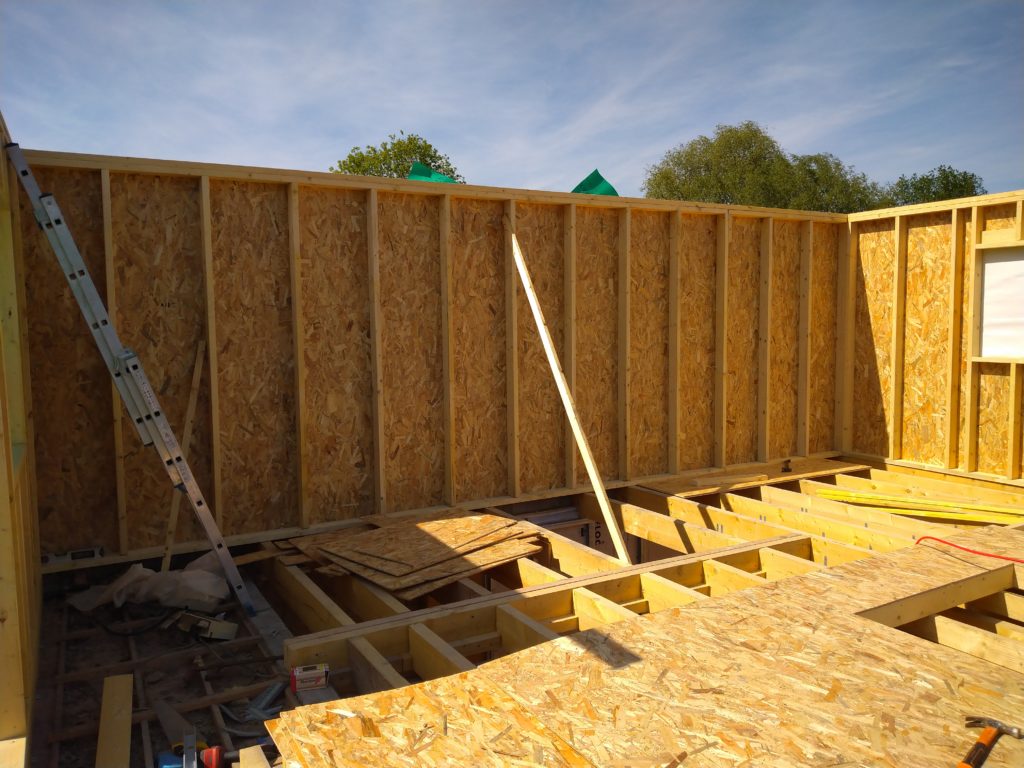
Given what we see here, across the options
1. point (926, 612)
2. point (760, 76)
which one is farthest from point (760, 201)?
point (926, 612)

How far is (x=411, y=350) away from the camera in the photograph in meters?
6.65

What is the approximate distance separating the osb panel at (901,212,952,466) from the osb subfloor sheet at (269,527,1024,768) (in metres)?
5.12

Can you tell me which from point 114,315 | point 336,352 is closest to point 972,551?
point 336,352

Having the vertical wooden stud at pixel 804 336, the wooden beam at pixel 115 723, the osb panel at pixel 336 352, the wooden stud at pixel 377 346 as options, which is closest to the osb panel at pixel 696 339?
the vertical wooden stud at pixel 804 336

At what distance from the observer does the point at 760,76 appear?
68.0 ft

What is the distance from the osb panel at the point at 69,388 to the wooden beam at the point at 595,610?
344cm

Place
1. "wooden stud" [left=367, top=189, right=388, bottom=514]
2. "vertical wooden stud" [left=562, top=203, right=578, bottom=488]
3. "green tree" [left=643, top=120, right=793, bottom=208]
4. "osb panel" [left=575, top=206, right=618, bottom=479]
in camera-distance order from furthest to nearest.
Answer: "green tree" [left=643, top=120, right=793, bottom=208] → "osb panel" [left=575, top=206, right=618, bottom=479] → "vertical wooden stud" [left=562, top=203, right=578, bottom=488] → "wooden stud" [left=367, top=189, right=388, bottom=514]

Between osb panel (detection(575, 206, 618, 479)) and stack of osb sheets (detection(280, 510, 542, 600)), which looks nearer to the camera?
stack of osb sheets (detection(280, 510, 542, 600))

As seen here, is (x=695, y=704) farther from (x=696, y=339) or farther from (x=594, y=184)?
(x=594, y=184)

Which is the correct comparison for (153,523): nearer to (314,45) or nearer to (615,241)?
(615,241)

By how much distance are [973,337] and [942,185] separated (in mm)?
31309

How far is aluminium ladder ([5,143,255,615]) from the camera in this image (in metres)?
4.73

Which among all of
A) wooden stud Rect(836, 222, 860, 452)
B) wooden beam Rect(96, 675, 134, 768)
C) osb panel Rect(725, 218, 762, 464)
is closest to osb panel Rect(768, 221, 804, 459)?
osb panel Rect(725, 218, 762, 464)

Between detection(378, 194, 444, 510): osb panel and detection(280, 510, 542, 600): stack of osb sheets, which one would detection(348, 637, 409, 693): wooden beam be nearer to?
detection(280, 510, 542, 600): stack of osb sheets
